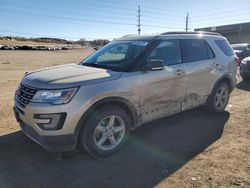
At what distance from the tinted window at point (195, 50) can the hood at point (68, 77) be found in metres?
1.78

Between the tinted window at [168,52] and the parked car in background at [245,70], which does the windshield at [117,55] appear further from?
the parked car in background at [245,70]

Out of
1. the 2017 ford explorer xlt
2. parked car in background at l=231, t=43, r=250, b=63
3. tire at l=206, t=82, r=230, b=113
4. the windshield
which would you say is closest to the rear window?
the 2017 ford explorer xlt

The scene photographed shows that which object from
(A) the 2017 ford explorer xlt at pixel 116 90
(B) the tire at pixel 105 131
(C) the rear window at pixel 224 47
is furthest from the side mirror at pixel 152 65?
(C) the rear window at pixel 224 47

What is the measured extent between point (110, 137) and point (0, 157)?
1731 mm

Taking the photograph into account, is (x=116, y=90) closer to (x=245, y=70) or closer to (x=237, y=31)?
(x=245, y=70)

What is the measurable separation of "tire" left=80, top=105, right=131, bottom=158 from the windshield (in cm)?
84

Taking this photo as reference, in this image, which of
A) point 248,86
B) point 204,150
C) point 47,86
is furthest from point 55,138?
point 248,86

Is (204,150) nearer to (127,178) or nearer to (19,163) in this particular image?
(127,178)

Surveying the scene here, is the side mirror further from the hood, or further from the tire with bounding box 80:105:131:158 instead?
the tire with bounding box 80:105:131:158

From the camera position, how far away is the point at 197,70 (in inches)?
205

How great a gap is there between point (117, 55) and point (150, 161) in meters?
2.04

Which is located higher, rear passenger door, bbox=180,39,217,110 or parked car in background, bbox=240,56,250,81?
rear passenger door, bbox=180,39,217,110

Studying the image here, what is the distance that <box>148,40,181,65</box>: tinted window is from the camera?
4.59 meters

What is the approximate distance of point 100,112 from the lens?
383 cm
